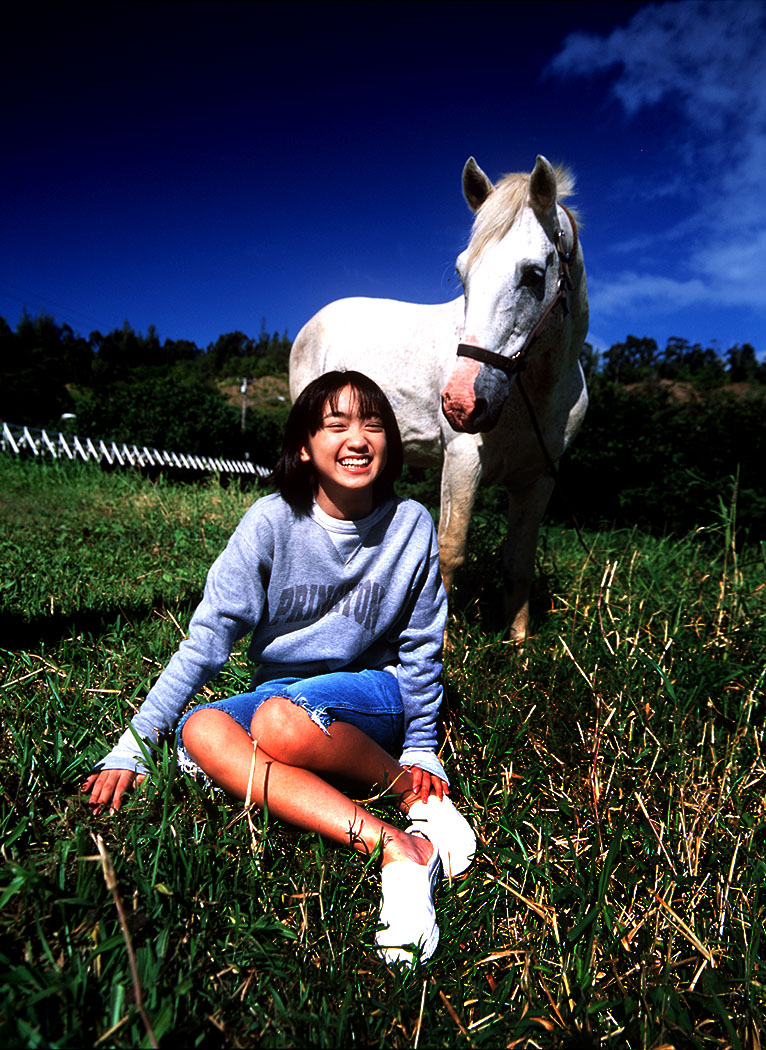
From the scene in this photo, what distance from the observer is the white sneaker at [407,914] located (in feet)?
4.33

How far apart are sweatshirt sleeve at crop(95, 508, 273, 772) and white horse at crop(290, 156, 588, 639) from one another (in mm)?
1001

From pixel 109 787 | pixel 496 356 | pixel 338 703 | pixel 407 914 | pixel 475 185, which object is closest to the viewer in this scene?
pixel 407 914

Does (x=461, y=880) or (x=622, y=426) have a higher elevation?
(x=622, y=426)

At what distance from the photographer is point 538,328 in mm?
2625

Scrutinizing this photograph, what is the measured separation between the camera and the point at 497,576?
4066 mm

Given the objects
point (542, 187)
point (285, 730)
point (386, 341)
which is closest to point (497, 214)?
point (542, 187)

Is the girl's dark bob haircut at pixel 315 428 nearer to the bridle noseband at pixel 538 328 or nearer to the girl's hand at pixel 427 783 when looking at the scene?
the bridle noseband at pixel 538 328

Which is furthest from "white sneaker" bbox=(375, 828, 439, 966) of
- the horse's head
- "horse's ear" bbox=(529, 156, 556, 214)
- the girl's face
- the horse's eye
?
"horse's ear" bbox=(529, 156, 556, 214)

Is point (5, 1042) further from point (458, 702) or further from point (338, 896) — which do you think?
point (458, 702)

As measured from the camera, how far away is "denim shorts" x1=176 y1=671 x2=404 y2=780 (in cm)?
173

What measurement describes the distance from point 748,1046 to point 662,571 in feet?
10.8

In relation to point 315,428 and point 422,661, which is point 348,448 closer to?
point 315,428

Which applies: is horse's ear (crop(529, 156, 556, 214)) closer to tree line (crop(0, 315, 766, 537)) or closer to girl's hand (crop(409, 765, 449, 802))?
tree line (crop(0, 315, 766, 537))

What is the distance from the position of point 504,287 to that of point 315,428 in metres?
1.13
